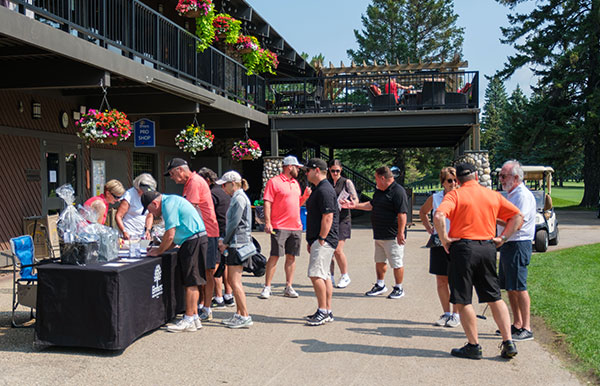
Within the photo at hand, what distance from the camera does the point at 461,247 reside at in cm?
490

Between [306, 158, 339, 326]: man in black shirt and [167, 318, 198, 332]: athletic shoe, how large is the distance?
133 cm

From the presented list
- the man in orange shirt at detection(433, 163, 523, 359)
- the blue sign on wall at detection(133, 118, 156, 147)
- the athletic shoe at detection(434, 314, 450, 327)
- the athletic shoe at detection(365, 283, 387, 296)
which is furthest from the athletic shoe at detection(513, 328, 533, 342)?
the blue sign on wall at detection(133, 118, 156, 147)

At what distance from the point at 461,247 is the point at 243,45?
12936mm

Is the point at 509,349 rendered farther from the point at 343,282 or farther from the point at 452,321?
the point at 343,282

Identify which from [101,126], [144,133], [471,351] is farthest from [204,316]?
[144,133]

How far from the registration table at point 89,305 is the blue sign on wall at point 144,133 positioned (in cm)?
710

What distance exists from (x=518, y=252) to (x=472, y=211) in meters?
0.97

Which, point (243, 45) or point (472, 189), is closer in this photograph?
point (472, 189)

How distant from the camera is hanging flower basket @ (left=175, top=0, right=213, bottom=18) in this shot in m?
12.9

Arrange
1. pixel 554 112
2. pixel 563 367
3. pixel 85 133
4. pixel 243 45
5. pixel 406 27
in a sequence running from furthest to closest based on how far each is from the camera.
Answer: pixel 406 27, pixel 554 112, pixel 243 45, pixel 85 133, pixel 563 367

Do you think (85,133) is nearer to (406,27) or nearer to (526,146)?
(526,146)

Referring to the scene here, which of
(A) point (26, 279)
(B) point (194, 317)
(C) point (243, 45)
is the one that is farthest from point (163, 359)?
(C) point (243, 45)

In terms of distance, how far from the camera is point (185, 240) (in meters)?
5.79

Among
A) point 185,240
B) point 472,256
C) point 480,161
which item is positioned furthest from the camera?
point 480,161
